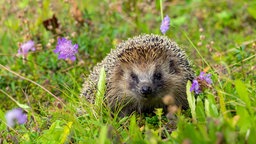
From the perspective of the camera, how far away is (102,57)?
6.56 meters

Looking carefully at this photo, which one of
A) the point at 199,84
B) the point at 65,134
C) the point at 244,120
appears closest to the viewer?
the point at 244,120

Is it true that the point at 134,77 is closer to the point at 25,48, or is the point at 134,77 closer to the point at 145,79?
the point at 145,79

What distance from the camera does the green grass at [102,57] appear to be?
3639mm

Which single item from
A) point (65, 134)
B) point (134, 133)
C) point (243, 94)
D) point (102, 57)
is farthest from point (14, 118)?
point (102, 57)

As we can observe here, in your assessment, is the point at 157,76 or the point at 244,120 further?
the point at 157,76

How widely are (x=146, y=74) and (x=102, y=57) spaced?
68.3 inches

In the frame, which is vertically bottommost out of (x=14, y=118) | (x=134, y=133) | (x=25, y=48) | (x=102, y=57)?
(x=134, y=133)

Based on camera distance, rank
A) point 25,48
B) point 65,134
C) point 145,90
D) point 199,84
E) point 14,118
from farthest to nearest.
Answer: point 25,48 < point 145,90 < point 14,118 < point 199,84 < point 65,134

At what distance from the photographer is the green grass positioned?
11.9ft

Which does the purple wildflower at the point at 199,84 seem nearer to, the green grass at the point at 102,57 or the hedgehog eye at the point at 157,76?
the green grass at the point at 102,57

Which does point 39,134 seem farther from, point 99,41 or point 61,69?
point 99,41

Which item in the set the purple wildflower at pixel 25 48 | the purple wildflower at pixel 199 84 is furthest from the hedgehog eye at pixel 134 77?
the purple wildflower at pixel 25 48

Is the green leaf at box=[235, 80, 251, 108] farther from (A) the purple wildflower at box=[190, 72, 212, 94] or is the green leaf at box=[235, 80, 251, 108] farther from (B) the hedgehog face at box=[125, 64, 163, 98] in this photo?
(B) the hedgehog face at box=[125, 64, 163, 98]

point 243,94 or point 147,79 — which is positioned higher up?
point 147,79
